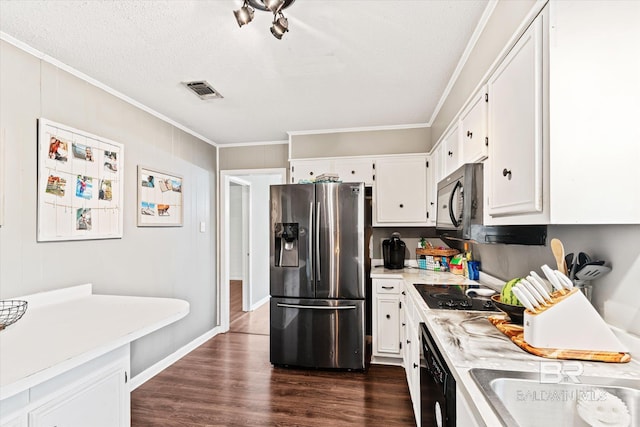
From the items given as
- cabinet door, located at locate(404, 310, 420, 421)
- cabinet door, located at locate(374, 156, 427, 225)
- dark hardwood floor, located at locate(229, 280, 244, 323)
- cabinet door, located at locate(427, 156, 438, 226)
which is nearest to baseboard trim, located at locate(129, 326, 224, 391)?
dark hardwood floor, located at locate(229, 280, 244, 323)

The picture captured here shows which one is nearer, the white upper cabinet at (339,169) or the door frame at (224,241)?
the white upper cabinet at (339,169)

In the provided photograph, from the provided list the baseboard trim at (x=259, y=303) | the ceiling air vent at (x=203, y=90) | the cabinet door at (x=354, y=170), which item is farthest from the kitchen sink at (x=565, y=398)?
the baseboard trim at (x=259, y=303)

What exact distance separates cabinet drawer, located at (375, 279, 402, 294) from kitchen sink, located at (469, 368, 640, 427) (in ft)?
6.58

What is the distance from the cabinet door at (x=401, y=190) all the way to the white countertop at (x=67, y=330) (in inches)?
88.6

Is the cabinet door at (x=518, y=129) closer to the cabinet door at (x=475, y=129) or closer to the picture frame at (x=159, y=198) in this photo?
the cabinet door at (x=475, y=129)

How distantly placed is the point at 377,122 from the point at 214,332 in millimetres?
3149

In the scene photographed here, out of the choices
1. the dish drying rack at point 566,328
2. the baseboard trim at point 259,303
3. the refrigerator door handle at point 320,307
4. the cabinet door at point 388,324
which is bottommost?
the baseboard trim at point 259,303

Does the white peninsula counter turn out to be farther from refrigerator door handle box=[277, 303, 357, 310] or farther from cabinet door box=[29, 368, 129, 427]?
refrigerator door handle box=[277, 303, 357, 310]

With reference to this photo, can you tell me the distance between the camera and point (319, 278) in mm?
2963

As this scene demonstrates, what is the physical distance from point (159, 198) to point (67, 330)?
1.82 meters

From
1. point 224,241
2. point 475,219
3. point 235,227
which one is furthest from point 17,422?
point 235,227

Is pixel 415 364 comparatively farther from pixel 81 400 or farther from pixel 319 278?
pixel 81 400

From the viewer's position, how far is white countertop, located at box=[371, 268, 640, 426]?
0.90 m

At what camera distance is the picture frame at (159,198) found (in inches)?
111
